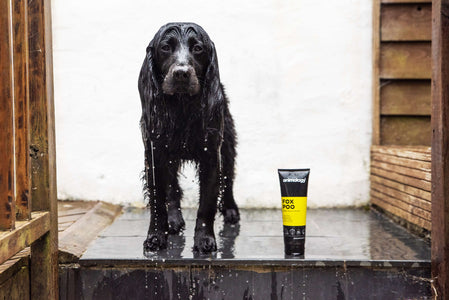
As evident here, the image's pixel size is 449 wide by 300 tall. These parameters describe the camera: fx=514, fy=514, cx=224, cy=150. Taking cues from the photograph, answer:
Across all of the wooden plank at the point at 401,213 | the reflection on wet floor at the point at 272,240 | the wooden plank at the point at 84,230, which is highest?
the wooden plank at the point at 401,213

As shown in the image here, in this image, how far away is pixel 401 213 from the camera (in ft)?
9.66

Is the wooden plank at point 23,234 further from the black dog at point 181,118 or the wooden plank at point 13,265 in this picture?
the black dog at point 181,118

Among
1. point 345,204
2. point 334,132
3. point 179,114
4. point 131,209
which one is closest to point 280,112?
point 334,132

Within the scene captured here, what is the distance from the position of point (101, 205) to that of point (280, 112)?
139cm

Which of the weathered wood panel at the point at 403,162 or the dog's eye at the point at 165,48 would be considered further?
the weathered wood panel at the point at 403,162

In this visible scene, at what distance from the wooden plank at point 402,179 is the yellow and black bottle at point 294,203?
2.40 ft

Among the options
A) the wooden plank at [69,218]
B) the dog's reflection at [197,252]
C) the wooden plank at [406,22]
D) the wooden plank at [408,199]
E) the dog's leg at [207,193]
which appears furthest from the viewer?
the wooden plank at [406,22]

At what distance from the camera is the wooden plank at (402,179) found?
8.44 feet

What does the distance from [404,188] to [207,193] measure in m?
1.21

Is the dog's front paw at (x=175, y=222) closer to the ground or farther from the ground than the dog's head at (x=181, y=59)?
closer to the ground

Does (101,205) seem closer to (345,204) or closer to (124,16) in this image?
(124,16)

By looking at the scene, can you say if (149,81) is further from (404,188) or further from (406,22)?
(406,22)

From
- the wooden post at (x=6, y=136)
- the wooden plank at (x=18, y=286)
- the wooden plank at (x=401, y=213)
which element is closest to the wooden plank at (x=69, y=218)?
the wooden plank at (x=18, y=286)

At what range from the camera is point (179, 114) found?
227 centimetres
